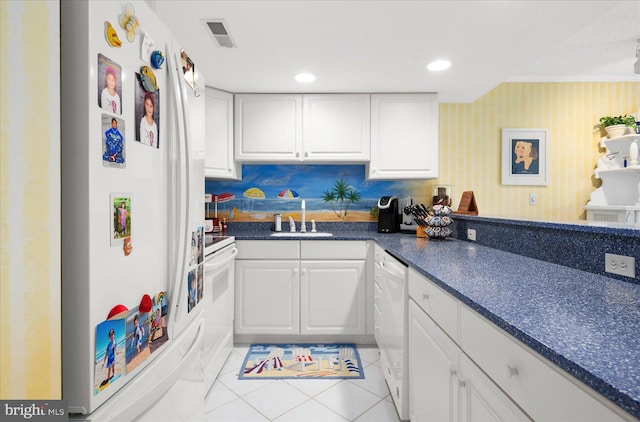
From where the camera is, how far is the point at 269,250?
277 centimetres


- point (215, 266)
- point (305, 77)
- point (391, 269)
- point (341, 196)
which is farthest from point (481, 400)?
point (341, 196)

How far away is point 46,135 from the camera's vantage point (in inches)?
25.2

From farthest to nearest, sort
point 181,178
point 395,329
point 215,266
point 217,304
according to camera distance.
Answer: point 217,304, point 215,266, point 395,329, point 181,178

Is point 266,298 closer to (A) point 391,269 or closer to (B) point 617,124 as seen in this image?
(A) point 391,269

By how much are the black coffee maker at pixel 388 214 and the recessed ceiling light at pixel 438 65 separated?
1.14 meters

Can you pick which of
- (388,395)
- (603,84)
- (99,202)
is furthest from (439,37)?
(603,84)

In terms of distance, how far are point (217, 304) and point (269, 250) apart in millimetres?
671

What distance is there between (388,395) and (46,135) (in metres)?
2.13

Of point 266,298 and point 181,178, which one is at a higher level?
point 181,178

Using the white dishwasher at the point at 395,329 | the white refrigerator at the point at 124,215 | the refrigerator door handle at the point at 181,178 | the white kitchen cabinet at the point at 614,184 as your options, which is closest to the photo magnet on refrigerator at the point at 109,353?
the white refrigerator at the point at 124,215

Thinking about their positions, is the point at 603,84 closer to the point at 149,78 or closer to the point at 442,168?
the point at 442,168

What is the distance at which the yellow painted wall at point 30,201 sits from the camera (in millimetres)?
551

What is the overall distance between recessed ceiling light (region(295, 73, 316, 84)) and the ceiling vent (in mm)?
618

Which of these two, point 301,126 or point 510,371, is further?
point 301,126
